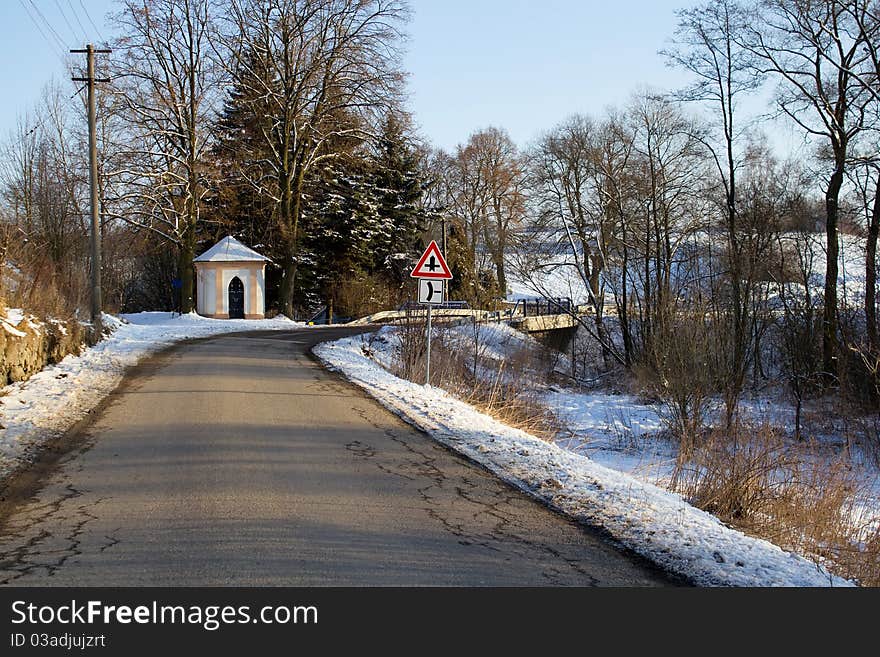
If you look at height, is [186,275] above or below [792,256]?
below

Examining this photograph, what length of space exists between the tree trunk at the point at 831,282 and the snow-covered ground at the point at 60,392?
68.8 feet

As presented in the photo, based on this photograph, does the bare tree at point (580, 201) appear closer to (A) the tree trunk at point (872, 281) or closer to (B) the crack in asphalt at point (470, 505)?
(A) the tree trunk at point (872, 281)

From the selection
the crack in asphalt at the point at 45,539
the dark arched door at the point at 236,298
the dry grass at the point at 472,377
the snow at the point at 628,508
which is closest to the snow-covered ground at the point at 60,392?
the crack in asphalt at the point at 45,539

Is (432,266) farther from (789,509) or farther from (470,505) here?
(470,505)

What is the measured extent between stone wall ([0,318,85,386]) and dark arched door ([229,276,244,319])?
79.4 feet

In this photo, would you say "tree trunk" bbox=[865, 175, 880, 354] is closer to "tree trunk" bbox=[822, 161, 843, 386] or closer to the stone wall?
"tree trunk" bbox=[822, 161, 843, 386]

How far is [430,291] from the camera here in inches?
584

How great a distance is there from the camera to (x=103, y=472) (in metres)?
7.94

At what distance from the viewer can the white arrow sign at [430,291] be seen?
1480 cm

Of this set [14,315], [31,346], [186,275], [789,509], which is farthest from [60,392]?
[186,275]

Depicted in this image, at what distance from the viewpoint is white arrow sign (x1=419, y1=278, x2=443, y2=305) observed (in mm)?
14805

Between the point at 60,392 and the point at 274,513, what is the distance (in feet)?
25.7
